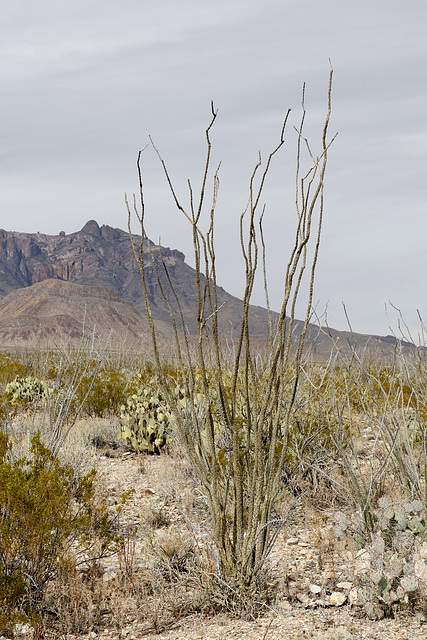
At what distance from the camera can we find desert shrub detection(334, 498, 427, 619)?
106 inches

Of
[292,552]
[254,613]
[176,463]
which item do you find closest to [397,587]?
[254,613]

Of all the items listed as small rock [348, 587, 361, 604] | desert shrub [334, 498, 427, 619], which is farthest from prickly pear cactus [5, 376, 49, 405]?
small rock [348, 587, 361, 604]

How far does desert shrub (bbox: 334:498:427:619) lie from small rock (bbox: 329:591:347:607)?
62 mm

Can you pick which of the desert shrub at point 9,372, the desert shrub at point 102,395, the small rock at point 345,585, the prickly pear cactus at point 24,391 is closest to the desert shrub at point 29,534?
the small rock at point 345,585

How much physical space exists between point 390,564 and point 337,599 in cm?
34

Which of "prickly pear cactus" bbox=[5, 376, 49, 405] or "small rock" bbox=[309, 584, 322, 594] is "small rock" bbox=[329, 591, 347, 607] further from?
"prickly pear cactus" bbox=[5, 376, 49, 405]

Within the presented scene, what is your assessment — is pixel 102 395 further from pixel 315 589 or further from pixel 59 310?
pixel 59 310

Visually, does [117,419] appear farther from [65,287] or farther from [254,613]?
[65,287]

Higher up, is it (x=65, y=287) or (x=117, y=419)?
(x=65, y=287)

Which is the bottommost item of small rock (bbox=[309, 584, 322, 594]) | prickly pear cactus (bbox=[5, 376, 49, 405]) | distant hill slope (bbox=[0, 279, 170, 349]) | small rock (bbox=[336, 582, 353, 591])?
small rock (bbox=[309, 584, 322, 594])

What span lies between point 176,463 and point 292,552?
86.7 inches

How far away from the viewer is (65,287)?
15888 cm

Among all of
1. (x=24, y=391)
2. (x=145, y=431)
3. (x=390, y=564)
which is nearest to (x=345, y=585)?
(x=390, y=564)

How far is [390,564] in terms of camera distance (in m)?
2.73
